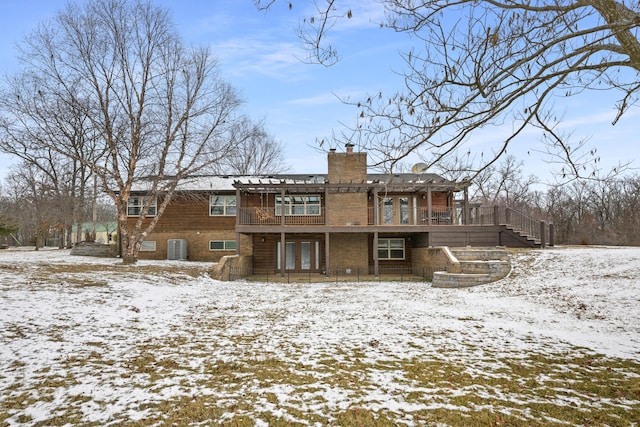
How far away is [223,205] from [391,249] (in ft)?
35.6

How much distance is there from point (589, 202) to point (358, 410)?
42188 millimetres

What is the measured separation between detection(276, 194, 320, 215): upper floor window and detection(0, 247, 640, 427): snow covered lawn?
475 inches

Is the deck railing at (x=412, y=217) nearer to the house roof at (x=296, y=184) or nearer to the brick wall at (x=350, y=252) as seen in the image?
the brick wall at (x=350, y=252)

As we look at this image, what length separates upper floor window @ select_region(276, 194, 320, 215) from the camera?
2223cm

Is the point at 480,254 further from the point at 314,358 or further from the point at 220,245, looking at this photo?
the point at 220,245

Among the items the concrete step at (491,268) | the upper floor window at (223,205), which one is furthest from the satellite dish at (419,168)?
the upper floor window at (223,205)

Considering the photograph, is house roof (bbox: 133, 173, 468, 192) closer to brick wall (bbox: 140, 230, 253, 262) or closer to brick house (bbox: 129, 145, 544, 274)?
brick house (bbox: 129, 145, 544, 274)

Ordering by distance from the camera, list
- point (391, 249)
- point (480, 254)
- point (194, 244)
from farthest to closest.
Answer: point (194, 244) → point (391, 249) → point (480, 254)

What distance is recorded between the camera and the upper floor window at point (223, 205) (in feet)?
74.9

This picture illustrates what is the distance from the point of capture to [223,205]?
2286 cm

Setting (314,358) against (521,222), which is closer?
(314,358)

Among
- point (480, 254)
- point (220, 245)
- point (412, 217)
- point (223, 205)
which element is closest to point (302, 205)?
point (223, 205)

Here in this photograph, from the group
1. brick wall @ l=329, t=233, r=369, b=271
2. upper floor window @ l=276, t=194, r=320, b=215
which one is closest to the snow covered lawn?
brick wall @ l=329, t=233, r=369, b=271

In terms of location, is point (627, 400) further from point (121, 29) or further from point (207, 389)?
point (121, 29)
